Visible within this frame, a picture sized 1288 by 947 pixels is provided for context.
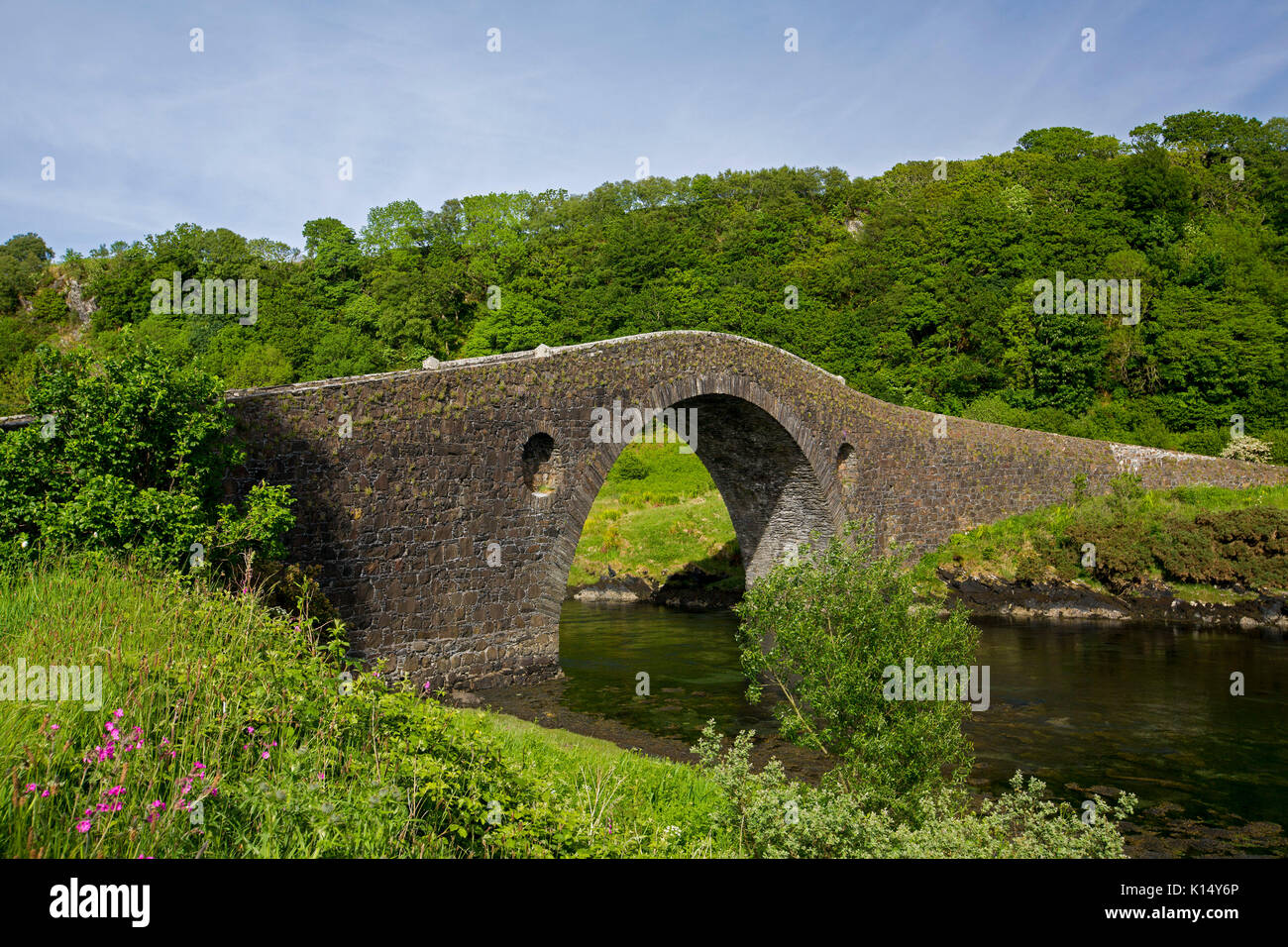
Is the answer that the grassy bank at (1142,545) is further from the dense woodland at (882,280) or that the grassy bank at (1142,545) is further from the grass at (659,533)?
the dense woodland at (882,280)

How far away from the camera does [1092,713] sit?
17.0 meters

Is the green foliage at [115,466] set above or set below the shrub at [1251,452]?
below

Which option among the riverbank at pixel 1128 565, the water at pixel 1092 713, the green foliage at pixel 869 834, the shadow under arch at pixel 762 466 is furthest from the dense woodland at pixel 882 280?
the green foliage at pixel 869 834

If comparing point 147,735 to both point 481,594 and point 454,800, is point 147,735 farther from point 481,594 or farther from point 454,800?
point 481,594

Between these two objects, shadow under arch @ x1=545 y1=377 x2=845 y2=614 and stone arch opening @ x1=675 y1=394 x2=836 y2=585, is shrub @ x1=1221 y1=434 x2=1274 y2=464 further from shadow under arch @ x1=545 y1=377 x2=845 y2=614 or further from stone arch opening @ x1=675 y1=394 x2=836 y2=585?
stone arch opening @ x1=675 y1=394 x2=836 y2=585

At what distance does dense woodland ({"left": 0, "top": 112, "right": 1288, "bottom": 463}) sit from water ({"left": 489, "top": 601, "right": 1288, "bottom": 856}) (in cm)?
2621

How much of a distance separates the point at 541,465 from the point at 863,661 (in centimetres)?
873

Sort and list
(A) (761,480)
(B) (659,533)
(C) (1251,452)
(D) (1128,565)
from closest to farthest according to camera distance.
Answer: (A) (761,480), (D) (1128,565), (B) (659,533), (C) (1251,452)

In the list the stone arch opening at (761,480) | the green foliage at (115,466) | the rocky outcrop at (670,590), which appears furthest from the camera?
the rocky outcrop at (670,590)

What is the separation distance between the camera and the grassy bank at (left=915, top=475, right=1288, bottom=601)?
27625 mm

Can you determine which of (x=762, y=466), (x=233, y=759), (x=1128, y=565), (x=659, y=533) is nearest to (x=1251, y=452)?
(x=1128, y=565)

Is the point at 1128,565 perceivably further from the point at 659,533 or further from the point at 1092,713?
the point at 659,533

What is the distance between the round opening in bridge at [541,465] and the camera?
17.8 metres

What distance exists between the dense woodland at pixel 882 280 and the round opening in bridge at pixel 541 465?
3569 cm
